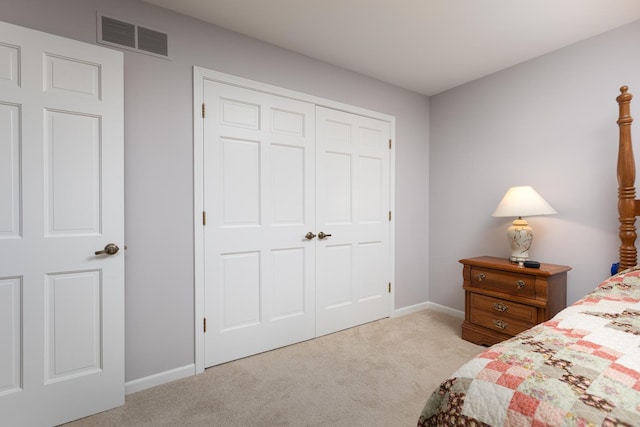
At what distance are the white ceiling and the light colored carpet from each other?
8.22 ft

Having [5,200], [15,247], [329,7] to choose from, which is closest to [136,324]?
[15,247]

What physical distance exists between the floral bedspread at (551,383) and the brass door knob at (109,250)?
5.91 ft

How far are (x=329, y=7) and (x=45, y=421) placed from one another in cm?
295

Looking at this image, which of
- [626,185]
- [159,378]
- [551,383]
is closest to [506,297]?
[626,185]

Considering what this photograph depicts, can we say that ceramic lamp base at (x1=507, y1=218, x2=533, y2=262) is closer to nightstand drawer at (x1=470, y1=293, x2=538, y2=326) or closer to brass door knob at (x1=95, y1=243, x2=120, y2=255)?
nightstand drawer at (x1=470, y1=293, x2=538, y2=326)

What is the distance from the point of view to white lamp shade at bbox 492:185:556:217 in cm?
250

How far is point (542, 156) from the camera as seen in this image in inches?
110

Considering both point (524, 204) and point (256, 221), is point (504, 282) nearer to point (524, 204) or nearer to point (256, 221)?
point (524, 204)

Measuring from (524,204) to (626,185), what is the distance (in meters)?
0.60

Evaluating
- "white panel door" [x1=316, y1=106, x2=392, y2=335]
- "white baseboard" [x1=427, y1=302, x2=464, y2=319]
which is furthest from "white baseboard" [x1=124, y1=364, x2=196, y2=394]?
"white baseboard" [x1=427, y1=302, x2=464, y2=319]

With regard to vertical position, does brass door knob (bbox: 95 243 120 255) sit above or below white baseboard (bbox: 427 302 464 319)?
above

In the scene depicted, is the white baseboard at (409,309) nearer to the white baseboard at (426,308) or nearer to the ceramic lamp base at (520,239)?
the white baseboard at (426,308)

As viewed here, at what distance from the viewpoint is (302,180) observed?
2791 mm

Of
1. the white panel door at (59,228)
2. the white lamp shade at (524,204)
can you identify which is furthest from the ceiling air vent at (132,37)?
the white lamp shade at (524,204)
